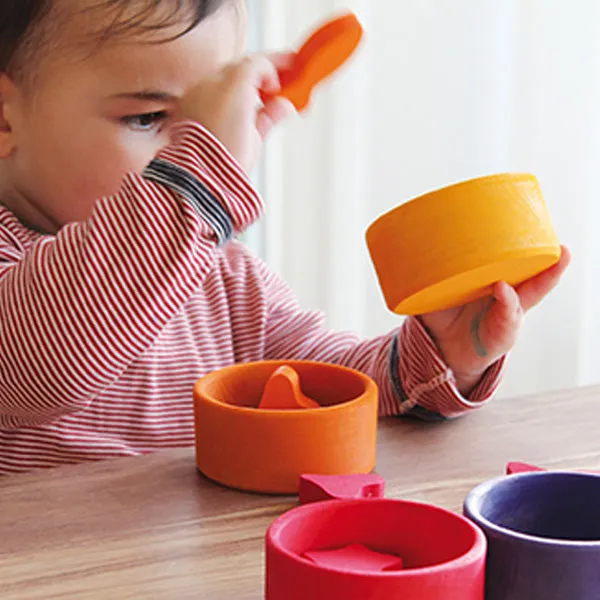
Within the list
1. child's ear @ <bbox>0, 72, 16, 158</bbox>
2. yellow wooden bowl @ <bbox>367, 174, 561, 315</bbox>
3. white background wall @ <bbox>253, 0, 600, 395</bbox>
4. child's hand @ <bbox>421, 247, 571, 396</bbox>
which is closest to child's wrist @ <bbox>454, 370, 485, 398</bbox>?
child's hand @ <bbox>421, 247, 571, 396</bbox>

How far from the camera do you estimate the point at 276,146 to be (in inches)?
70.6

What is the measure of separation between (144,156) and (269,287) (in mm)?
224

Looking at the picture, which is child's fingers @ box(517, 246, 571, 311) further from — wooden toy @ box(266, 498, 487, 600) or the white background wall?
the white background wall

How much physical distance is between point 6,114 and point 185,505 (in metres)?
0.48

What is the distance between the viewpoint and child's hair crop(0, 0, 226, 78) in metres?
0.82

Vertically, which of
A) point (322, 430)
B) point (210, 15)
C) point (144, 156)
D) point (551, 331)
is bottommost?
point (551, 331)

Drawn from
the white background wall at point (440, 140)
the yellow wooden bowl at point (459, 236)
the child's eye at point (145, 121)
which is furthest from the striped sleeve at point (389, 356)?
the white background wall at point (440, 140)

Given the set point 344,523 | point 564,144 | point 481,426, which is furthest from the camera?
point 564,144

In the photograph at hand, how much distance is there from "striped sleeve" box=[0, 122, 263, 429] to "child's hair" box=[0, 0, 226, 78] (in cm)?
20

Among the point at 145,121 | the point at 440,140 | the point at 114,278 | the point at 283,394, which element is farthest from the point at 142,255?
the point at 440,140

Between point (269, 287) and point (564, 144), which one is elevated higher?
point (564, 144)

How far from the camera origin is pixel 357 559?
1.34 ft

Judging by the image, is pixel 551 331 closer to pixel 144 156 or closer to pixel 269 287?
pixel 269 287

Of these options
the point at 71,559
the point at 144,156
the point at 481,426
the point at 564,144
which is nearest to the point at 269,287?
the point at 144,156
